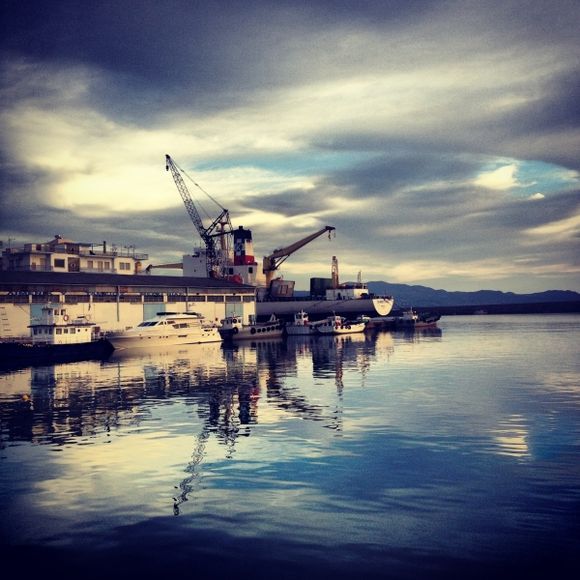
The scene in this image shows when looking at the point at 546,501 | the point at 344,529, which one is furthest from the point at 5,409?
the point at 546,501

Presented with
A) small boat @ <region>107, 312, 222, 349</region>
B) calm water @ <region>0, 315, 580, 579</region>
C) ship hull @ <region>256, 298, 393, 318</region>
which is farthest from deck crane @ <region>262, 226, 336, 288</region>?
calm water @ <region>0, 315, 580, 579</region>

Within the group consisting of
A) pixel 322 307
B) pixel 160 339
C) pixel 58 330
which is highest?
pixel 322 307

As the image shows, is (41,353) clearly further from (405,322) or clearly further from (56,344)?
(405,322)

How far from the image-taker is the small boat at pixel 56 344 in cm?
7081

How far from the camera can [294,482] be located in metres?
19.1

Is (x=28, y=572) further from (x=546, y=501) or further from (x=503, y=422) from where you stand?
(x=503, y=422)

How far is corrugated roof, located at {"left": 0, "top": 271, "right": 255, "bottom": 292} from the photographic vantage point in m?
92.7

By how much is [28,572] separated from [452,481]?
1244cm

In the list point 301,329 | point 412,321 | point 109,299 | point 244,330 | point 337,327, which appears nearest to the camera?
point 109,299

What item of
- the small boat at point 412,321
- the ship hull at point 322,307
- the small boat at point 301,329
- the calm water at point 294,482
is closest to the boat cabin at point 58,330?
the calm water at point 294,482

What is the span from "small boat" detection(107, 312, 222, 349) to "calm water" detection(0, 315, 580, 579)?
42.1 m

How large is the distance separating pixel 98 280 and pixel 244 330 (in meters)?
28.6

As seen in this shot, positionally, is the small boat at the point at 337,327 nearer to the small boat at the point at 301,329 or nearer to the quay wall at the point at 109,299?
the small boat at the point at 301,329

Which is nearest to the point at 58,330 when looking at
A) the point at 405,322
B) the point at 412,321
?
the point at 405,322
